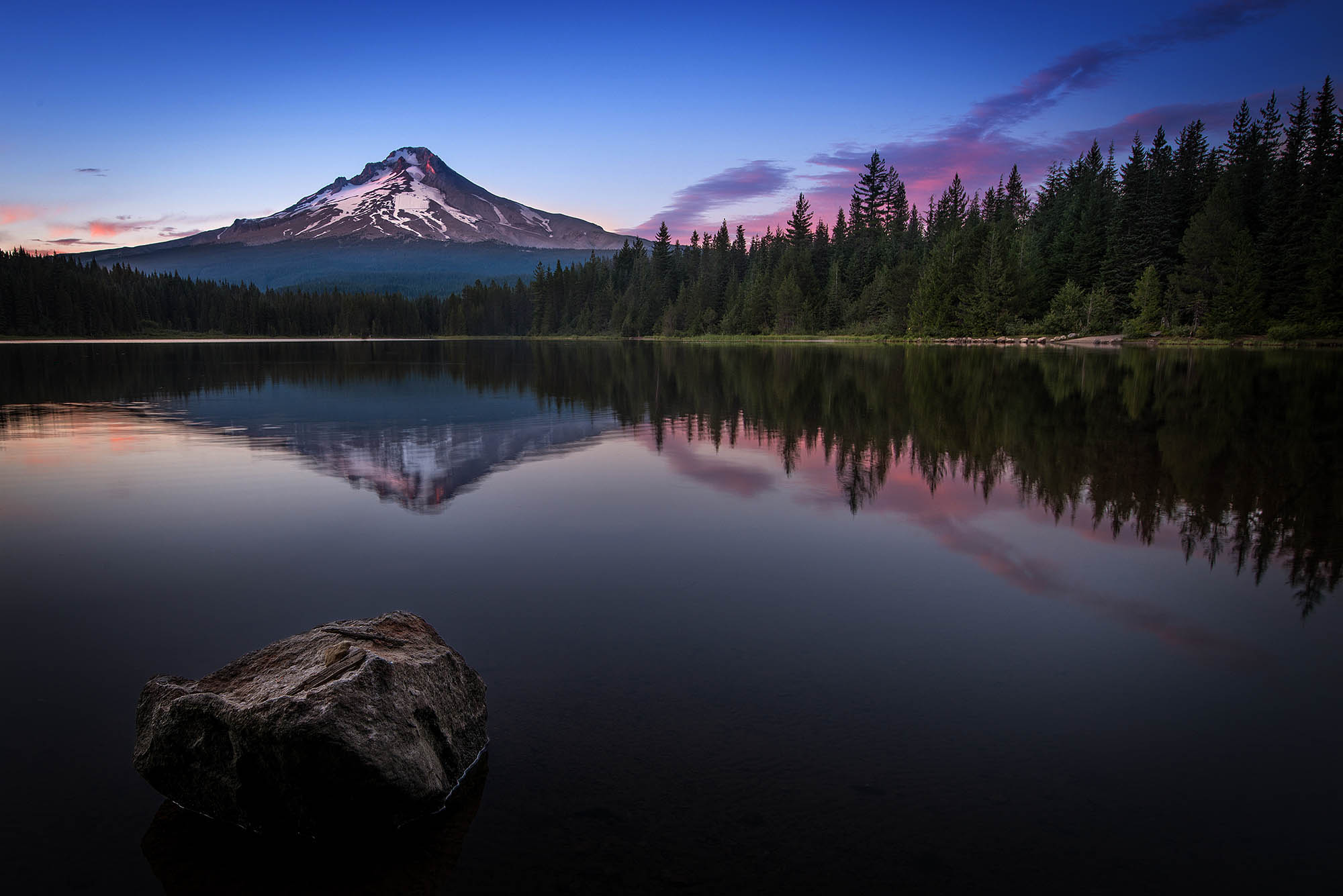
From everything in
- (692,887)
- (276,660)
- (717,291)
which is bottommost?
(692,887)

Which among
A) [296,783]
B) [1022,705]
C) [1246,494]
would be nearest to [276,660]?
[296,783]

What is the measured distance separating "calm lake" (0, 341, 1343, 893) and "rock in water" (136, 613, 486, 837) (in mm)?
258

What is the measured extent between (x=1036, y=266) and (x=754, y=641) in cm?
9873

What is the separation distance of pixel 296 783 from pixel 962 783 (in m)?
4.14

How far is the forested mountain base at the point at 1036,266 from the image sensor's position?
70.2 metres

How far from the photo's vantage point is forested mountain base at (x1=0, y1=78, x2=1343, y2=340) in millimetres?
70250

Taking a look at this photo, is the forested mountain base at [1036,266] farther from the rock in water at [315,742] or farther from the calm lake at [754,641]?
the rock in water at [315,742]

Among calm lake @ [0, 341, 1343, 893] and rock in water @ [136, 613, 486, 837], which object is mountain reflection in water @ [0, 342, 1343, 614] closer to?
calm lake @ [0, 341, 1343, 893]

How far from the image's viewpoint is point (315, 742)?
176 inches

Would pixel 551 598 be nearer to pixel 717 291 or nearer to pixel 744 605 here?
pixel 744 605

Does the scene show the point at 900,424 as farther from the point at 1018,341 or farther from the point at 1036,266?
the point at 1036,266

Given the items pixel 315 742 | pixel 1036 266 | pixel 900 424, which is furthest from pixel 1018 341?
pixel 315 742

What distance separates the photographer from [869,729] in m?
5.54

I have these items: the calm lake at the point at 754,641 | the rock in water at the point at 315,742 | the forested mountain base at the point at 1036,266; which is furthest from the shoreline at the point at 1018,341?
the rock in water at the point at 315,742
